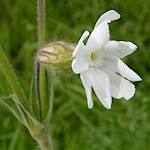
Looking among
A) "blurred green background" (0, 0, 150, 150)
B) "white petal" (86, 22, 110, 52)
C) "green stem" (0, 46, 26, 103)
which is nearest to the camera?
"white petal" (86, 22, 110, 52)

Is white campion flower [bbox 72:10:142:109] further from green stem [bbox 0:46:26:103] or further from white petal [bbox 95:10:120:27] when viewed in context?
green stem [bbox 0:46:26:103]

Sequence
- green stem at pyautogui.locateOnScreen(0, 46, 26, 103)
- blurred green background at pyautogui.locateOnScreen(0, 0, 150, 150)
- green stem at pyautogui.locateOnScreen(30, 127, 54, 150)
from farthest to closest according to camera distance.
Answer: blurred green background at pyautogui.locateOnScreen(0, 0, 150, 150), green stem at pyautogui.locateOnScreen(30, 127, 54, 150), green stem at pyautogui.locateOnScreen(0, 46, 26, 103)

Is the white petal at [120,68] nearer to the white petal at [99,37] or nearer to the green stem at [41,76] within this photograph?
the white petal at [99,37]

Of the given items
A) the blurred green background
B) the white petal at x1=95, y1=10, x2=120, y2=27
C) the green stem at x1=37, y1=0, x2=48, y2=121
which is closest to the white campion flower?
the white petal at x1=95, y1=10, x2=120, y2=27

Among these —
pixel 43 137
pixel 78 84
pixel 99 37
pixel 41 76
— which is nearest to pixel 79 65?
pixel 99 37

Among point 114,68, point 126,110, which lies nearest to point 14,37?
point 126,110

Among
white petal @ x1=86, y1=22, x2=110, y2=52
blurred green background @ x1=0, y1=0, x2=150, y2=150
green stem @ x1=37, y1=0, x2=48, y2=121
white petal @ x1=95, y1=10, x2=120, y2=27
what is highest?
white petal @ x1=95, y1=10, x2=120, y2=27

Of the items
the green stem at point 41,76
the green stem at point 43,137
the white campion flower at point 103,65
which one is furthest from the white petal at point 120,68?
the green stem at point 43,137
